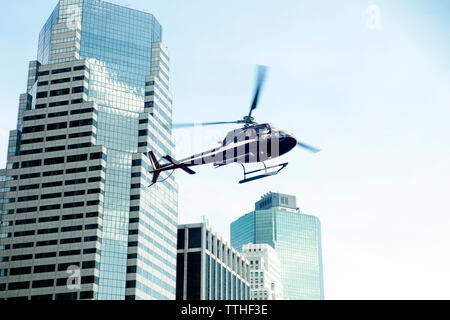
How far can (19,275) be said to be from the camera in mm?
183875

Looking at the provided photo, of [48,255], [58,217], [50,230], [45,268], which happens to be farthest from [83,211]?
[45,268]

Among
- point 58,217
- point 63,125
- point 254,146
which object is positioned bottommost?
point 254,146

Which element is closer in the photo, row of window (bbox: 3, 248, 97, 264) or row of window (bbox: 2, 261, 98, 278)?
row of window (bbox: 2, 261, 98, 278)

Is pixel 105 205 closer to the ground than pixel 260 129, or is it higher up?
higher up

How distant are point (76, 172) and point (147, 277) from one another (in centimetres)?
3552

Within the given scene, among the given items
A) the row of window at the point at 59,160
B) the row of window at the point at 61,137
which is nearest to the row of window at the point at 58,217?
the row of window at the point at 59,160

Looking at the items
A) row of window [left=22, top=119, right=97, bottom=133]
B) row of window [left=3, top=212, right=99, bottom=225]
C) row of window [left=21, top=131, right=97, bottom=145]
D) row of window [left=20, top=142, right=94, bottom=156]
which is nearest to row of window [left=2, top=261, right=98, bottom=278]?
row of window [left=3, top=212, right=99, bottom=225]

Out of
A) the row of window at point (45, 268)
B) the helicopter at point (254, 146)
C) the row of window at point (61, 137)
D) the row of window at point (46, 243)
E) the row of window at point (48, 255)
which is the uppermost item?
the row of window at point (61, 137)

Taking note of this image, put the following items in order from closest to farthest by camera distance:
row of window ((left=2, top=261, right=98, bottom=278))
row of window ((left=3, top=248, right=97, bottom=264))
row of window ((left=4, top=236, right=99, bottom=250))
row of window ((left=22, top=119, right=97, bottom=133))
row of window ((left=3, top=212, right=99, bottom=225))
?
row of window ((left=2, top=261, right=98, bottom=278)) < row of window ((left=3, top=248, right=97, bottom=264)) < row of window ((left=4, top=236, right=99, bottom=250)) < row of window ((left=3, top=212, right=99, bottom=225)) < row of window ((left=22, top=119, right=97, bottom=133))

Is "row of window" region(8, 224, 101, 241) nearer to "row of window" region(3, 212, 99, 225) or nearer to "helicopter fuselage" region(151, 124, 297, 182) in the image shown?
"row of window" region(3, 212, 99, 225)

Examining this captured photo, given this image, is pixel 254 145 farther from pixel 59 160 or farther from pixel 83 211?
pixel 59 160

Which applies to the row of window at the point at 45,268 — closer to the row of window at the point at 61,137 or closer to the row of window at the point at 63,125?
the row of window at the point at 61,137

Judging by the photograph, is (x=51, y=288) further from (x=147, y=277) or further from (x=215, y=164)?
(x=215, y=164)
